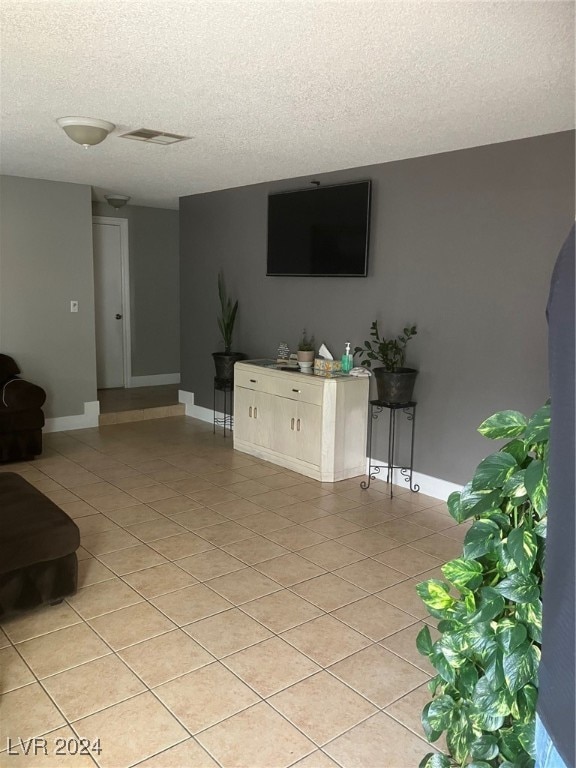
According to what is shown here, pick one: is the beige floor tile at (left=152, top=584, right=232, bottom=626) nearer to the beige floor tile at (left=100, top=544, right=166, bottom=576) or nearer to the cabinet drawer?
the beige floor tile at (left=100, top=544, right=166, bottom=576)

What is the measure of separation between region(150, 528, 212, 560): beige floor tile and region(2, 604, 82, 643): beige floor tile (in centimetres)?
67

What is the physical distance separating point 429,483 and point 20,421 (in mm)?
3168

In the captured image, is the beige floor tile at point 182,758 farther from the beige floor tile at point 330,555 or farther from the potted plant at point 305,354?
the potted plant at point 305,354

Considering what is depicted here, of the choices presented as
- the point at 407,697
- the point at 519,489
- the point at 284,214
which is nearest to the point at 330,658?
the point at 407,697

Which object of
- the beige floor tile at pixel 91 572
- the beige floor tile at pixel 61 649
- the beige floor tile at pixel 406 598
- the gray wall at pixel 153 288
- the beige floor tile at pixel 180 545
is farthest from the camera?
the gray wall at pixel 153 288

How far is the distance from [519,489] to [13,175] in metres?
5.39

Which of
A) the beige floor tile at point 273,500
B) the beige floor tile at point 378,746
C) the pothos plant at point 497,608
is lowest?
the beige floor tile at point 378,746

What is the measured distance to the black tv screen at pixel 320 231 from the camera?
4.71 metres

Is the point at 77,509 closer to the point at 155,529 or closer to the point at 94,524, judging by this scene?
the point at 94,524

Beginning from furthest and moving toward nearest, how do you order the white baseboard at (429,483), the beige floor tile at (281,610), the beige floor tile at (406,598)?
the white baseboard at (429,483) → the beige floor tile at (406,598) → the beige floor tile at (281,610)

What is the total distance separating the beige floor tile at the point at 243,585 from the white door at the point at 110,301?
504 centimetres

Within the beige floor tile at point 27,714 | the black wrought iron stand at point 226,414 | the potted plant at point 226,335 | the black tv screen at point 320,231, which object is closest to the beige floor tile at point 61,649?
the beige floor tile at point 27,714

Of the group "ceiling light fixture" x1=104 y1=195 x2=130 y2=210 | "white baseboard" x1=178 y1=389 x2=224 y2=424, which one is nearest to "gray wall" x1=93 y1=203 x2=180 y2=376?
"ceiling light fixture" x1=104 y1=195 x2=130 y2=210

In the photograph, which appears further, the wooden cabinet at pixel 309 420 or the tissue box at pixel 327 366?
the tissue box at pixel 327 366
